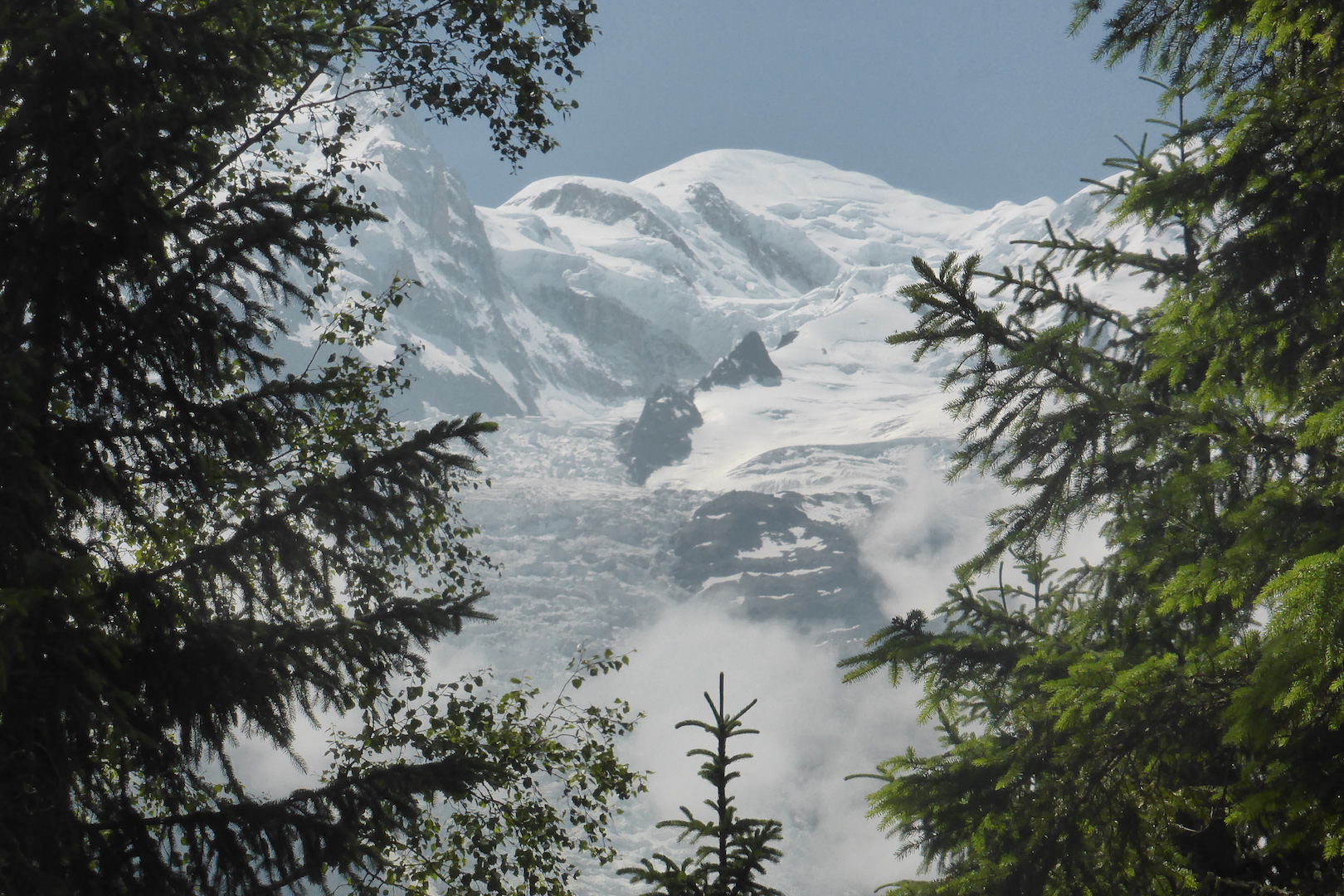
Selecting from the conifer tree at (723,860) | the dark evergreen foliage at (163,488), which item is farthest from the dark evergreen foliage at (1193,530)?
the dark evergreen foliage at (163,488)

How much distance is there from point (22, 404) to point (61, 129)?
1830 mm

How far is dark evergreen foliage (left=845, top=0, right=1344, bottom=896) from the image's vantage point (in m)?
3.43

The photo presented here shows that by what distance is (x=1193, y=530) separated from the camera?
17.4 ft

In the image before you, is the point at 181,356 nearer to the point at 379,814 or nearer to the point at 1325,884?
the point at 379,814

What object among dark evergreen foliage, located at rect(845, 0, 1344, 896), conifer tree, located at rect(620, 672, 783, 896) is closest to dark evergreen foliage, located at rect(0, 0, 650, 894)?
conifer tree, located at rect(620, 672, 783, 896)

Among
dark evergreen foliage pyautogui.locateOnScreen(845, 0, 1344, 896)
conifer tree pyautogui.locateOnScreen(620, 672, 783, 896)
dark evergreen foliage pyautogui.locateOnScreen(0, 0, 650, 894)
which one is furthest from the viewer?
conifer tree pyautogui.locateOnScreen(620, 672, 783, 896)

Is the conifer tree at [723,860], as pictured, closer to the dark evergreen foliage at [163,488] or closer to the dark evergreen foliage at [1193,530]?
the dark evergreen foliage at [1193,530]

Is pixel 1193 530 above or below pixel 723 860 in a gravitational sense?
above

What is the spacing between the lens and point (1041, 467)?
17.8 ft

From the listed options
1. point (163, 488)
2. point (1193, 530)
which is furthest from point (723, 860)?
point (163, 488)

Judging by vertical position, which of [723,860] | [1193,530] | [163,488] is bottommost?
[723,860]

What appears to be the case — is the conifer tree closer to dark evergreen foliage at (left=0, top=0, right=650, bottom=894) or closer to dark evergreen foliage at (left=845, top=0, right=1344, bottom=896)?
dark evergreen foliage at (left=845, top=0, right=1344, bottom=896)

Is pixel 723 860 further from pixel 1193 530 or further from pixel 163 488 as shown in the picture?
pixel 163 488

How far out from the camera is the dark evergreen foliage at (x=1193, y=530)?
3.43 meters
